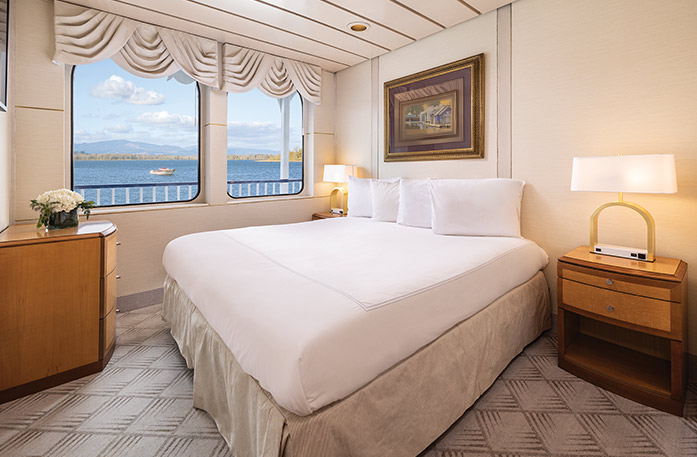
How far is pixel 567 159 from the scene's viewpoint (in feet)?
8.38

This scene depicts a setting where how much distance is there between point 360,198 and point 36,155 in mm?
2860

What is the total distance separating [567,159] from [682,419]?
1.72 meters

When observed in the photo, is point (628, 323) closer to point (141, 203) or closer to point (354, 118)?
point (354, 118)

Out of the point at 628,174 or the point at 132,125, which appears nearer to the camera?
the point at 628,174

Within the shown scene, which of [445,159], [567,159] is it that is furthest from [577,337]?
[445,159]

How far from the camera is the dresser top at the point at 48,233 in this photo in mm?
1888

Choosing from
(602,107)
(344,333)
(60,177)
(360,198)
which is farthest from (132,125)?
(602,107)

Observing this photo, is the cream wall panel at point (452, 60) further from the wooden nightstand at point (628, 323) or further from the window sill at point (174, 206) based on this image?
the window sill at point (174, 206)

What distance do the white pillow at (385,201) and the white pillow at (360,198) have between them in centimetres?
14

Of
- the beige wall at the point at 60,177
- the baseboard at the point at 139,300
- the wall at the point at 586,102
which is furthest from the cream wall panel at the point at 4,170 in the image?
the wall at the point at 586,102

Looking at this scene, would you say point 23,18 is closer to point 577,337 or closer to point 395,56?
point 395,56

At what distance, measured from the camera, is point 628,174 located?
1916mm

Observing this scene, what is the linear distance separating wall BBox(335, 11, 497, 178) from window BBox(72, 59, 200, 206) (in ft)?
6.15

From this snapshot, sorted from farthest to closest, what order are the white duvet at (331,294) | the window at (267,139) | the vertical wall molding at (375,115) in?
the window at (267,139), the vertical wall molding at (375,115), the white duvet at (331,294)
